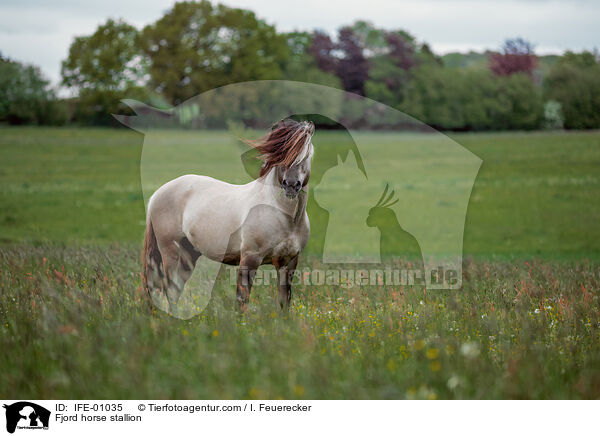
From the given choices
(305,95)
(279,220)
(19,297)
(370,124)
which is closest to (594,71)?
(370,124)

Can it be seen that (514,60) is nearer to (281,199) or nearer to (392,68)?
(392,68)

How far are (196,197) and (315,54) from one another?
12791 millimetres

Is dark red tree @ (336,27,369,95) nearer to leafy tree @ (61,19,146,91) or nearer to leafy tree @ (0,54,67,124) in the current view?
leafy tree @ (61,19,146,91)

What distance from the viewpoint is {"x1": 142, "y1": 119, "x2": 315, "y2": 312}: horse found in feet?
15.9

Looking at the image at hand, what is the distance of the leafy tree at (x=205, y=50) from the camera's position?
59.6ft

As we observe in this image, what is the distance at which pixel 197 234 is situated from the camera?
590 centimetres

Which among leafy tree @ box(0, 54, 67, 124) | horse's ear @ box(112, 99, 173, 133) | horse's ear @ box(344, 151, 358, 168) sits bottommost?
horse's ear @ box(344, 151, 358, 168)

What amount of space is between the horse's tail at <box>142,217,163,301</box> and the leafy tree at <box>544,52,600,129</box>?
17088 millimetres

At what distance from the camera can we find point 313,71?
1677 centimetres

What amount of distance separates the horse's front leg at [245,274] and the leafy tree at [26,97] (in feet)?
30.9

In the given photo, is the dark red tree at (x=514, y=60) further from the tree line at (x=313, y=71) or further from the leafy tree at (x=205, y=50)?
the leafy tree at (x=205, y=50)

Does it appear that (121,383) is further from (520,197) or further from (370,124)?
(520,197)

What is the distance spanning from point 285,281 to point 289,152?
5.45 ft

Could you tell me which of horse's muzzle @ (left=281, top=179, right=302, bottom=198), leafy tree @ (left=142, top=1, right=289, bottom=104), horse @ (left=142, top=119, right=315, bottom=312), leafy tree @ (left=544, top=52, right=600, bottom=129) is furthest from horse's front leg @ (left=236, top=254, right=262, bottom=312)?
leafy tree @ (left=544, top=52, right=600, bottom=129)
